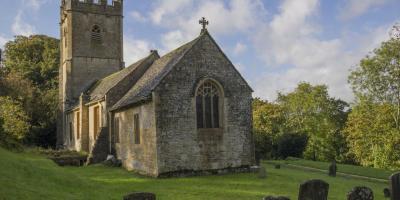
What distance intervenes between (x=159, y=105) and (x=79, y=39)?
2439cm

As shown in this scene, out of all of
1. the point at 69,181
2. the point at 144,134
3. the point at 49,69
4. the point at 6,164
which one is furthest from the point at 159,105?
the point at 49,69

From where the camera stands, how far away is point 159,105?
70.2ft

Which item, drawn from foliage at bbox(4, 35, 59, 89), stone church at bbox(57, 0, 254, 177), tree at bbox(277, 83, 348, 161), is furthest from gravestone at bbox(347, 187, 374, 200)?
foliage at bbox(4, 35, 59, 89)

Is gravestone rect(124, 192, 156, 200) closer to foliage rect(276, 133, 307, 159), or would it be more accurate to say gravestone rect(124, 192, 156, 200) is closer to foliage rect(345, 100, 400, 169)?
foliage rect(345, 100, 400, 169)

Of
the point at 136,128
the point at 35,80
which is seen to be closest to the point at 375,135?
the point at 136,128

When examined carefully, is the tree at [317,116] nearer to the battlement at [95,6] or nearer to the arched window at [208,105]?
the battlement at [95,6]

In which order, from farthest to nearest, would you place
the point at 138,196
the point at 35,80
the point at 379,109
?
the point at 35,80, the point at 379,109, the point at 138,196

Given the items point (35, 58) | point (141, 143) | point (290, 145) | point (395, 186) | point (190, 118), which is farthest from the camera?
point (35, 58)

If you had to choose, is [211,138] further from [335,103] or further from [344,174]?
[335,103]

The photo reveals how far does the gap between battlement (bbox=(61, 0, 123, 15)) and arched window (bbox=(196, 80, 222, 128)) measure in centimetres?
2462

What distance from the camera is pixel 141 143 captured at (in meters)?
23.4

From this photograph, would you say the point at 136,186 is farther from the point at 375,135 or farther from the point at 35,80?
the point at 35,80

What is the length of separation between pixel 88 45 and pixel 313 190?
116ft

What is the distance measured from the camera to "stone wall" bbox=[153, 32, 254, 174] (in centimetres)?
2150
